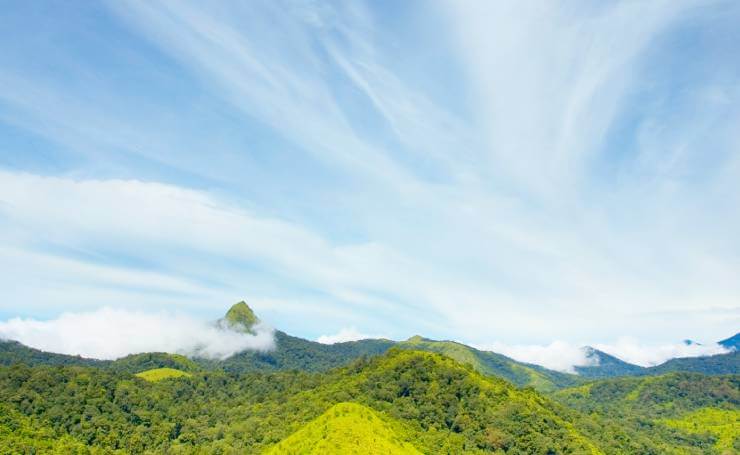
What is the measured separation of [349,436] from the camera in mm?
114188

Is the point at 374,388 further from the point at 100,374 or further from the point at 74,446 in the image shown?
the point at 100,374

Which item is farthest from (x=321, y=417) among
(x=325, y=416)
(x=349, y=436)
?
(x=349, y=436)

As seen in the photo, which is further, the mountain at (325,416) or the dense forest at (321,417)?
the mountain at (325,416)

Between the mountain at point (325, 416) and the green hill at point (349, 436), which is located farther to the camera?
the mountain at point (325, 416)

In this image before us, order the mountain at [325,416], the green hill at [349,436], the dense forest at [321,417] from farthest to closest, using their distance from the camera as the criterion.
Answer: the mountain at [325,416], the dense forest at [321,417], the green hill at [349,436]

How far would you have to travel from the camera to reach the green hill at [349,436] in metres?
111

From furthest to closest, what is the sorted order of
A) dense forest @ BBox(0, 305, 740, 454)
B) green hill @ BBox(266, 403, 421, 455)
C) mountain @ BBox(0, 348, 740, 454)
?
mountain @ BBox(0, 348, 740, 454), dense forest @ BBox(0, 305, 740, 454), green hill @ BBox(266, 403, 421, 455)

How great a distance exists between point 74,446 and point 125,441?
18.2m

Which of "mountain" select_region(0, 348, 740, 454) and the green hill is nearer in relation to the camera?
the green hill

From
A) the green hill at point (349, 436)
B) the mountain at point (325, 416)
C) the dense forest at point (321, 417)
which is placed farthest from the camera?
the mountain at point (325, 416)

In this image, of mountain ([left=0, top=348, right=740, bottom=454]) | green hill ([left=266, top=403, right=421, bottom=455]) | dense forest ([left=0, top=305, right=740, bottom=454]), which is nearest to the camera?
green hill ([left=266, top=403, right=421, bottom=455])

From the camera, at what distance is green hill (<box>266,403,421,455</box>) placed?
111 meters

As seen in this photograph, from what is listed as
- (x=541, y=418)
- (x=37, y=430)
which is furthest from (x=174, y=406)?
(x=541, y=418)

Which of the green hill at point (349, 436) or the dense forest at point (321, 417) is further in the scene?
the dense forest at point (321, 417)
